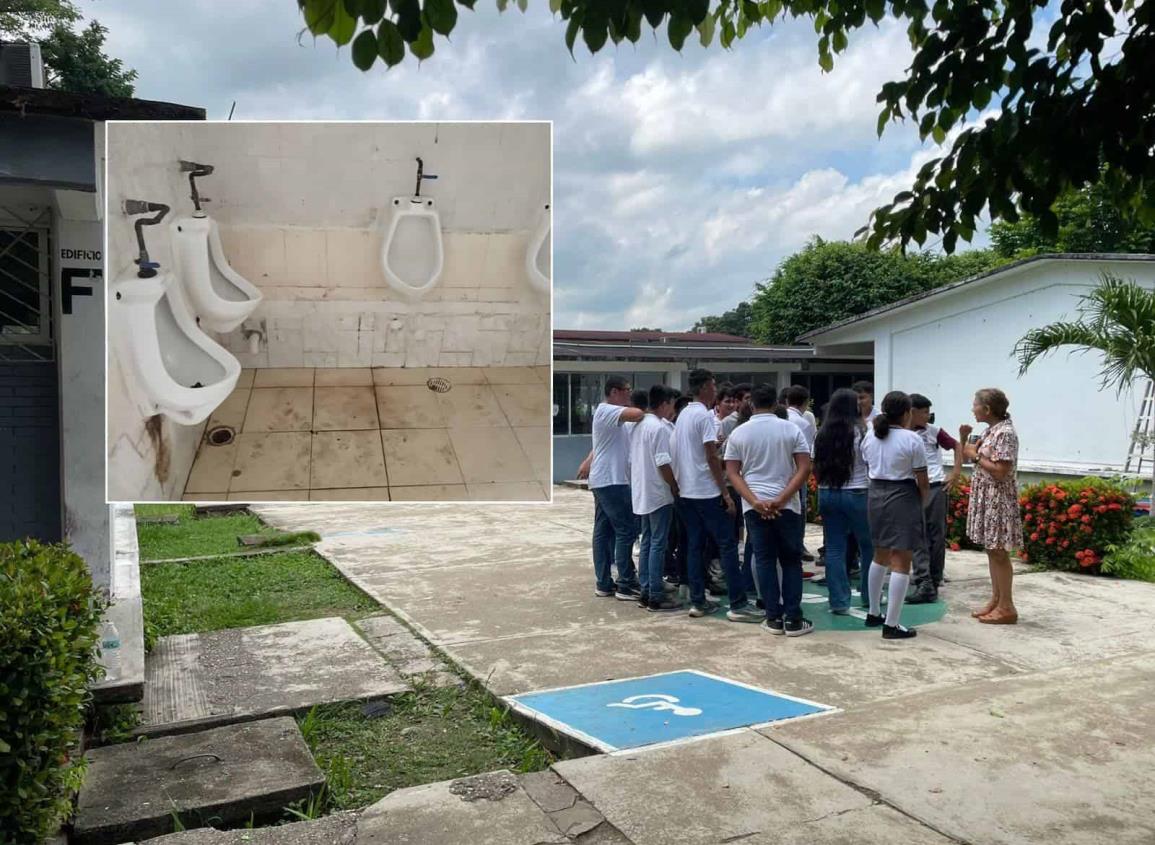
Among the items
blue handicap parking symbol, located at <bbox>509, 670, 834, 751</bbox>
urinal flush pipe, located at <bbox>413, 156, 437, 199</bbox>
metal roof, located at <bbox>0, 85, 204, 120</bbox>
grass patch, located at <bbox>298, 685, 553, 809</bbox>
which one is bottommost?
grass patch, located at <bbox>298, 685, 553, 809</bbox>

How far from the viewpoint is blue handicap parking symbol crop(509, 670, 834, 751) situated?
4.49m

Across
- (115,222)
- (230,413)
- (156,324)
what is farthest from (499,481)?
(115,222)

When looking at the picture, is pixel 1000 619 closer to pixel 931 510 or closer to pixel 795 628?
pixel 931 510

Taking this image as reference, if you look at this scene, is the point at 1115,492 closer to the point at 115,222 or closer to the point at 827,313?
the point at 115,222

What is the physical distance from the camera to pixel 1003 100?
3352mm

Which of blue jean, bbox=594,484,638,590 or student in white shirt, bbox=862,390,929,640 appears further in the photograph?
blue jean, bbox=594,484,638,590

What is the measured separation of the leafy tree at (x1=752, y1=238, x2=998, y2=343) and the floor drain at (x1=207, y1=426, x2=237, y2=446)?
75.6 feet

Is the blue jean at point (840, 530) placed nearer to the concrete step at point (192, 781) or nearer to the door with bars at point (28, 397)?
the concrete step at point (192, 781)

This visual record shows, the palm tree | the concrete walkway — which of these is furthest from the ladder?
the concrete walkway

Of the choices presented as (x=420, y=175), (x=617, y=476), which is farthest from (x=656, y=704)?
(x=420, y=175)

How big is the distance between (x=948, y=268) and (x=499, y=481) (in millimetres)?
27207

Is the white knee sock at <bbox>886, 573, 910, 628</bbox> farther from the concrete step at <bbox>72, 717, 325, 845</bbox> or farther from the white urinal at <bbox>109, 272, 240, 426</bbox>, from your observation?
the white urinal at <bbox>109, 272, 240, 426</bbox>

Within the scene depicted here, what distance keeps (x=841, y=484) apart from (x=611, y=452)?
1.74 meters

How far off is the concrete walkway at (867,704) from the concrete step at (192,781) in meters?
1.20
